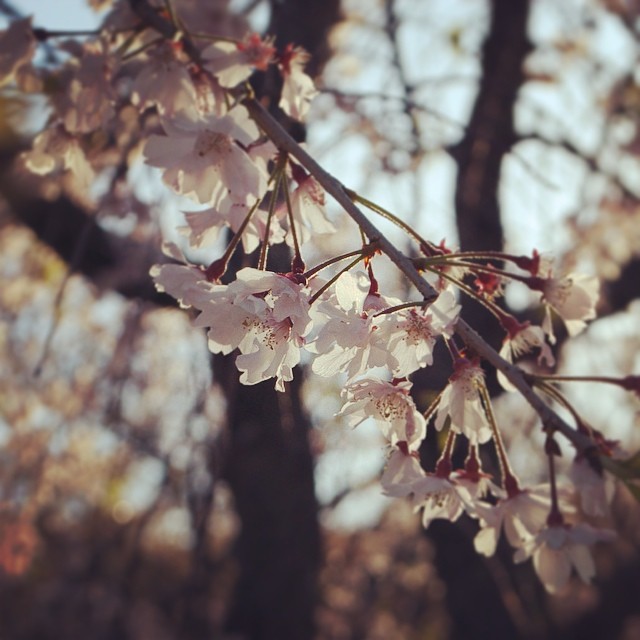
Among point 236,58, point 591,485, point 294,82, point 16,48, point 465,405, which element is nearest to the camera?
point 591,485

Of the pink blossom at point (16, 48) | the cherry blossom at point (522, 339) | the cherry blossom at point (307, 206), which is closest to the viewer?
the cherry blossom at point (522, 339)

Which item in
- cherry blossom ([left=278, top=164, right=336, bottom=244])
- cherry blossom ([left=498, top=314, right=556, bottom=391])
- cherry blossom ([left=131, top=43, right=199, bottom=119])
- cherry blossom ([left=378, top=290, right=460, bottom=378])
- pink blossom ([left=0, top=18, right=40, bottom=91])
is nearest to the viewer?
cherry blossom ([left=378, top=290, right=460, bottom=378])

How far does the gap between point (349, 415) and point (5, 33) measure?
113 centimetres

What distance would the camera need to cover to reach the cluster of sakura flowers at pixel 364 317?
2.97 feet

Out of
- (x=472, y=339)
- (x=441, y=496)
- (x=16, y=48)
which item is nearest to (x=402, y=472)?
(x=441, y=496)

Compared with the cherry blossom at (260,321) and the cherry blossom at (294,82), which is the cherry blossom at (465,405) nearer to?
the cherry blossom at (260,321)

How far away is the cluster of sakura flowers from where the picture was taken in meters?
0.90

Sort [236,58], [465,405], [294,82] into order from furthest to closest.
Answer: [294,82] < [236,58] < [465,405]

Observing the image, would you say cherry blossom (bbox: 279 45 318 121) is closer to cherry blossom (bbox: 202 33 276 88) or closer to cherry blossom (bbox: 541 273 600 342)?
cherry blossom (bbox: 202 33 276 88)

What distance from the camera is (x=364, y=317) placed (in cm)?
93

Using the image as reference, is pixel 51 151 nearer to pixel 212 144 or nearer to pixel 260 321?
pixel 212 144

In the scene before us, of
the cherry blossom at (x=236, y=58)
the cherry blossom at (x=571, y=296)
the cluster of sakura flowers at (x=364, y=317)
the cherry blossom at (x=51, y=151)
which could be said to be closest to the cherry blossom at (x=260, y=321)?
the cluster of sakura flowers at (x=364, y=317)

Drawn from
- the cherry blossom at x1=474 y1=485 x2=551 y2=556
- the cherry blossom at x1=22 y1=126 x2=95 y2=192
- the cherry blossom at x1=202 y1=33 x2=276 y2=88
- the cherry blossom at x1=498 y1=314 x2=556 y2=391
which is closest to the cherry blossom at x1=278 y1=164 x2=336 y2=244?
the cherry blossom at x1=202 y1=33 x2=276 y2=88

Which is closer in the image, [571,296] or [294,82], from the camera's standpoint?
[571,296]
